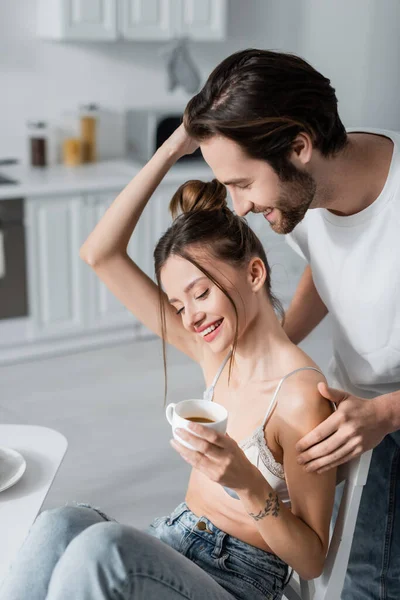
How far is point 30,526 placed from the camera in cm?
132

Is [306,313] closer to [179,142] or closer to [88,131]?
[179,142]

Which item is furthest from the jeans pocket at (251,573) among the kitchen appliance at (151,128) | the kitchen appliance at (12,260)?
the kitchen appliance at (151,128)

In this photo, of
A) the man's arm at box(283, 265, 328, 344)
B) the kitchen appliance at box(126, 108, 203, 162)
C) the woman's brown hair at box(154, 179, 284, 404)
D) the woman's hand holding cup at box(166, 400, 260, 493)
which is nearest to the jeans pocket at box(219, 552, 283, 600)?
the woman's hand holding cup at box(166, 400, 260, 493)

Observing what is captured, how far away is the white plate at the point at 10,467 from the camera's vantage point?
1.41 m

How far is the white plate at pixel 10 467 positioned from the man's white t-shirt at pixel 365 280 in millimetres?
715

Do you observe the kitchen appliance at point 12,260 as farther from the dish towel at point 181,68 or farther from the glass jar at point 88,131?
the dish towel at point 181,68

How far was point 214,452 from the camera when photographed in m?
1.15

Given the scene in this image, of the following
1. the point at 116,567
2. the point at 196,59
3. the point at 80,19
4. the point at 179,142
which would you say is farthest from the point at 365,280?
the point at 196,59

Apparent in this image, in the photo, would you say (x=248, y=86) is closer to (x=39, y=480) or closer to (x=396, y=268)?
(x=396, y=268)

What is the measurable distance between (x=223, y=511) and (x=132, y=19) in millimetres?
2941

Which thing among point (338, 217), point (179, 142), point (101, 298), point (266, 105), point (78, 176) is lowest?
point (101, 298)

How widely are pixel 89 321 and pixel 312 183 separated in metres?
2.48

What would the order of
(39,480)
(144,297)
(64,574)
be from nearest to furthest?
(64,574) < (39,480) < (144,297)

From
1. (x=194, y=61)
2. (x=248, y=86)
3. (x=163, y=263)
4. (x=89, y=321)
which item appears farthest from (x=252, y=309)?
(x=194, y=61)
